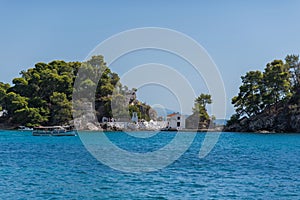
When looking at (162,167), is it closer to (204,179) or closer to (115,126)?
(204,179)

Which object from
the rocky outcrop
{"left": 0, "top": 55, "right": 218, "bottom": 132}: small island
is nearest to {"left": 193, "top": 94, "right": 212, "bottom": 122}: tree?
{"left": 0, "top": 55, "right": 218, "bottom": 132}: small island

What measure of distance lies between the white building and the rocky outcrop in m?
20.4

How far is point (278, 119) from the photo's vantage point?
3652 inches

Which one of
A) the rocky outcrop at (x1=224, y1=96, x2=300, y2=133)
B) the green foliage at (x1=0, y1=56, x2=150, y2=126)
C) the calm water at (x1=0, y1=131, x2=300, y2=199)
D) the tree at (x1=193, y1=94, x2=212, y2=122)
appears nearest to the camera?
the calm water at (x1=0, y1=131, x2=300, y2=199)

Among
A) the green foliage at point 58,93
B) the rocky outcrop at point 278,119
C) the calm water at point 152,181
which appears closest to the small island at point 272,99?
the rocky outcrop at point 278,119

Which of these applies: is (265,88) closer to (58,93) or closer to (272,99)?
(272,99)

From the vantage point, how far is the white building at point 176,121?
112250 millimetres

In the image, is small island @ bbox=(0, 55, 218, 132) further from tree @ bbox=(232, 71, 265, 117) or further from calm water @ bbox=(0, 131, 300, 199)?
calm water @ bbox=(0, 131, 300, 199)

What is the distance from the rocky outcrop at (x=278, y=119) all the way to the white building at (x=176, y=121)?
20.4 metres

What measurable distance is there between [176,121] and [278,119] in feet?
97.6

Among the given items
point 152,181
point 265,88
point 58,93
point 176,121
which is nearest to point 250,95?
point 265,88

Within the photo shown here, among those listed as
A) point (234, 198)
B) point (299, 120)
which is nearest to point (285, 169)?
point (234, 198)

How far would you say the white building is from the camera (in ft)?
368

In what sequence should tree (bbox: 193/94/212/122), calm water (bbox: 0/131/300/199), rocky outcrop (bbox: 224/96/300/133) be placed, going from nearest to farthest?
calm water (bbox: 0/131/300/199), rocky outcrop (bbox: 224/96/300/133), tree (bbox: 193/94/212/122)
